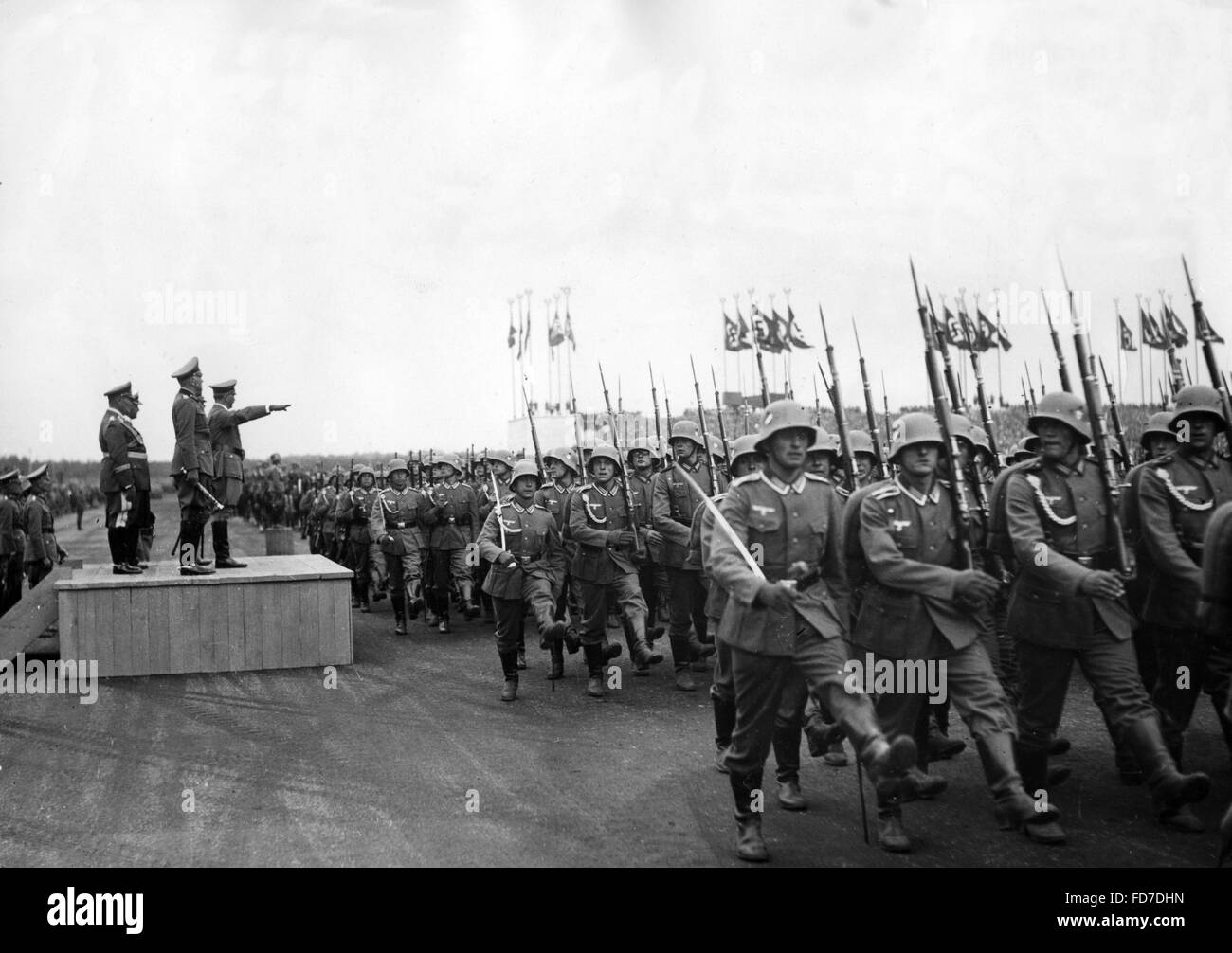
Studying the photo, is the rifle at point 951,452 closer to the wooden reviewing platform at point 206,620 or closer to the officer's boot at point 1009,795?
the officer's boot at point 1009,795

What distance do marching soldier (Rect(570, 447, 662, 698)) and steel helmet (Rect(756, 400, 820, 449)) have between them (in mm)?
3776

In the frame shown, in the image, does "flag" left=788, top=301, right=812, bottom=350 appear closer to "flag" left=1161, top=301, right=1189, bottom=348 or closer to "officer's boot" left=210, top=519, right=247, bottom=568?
"flag" left=1161, top=301, right=1189, bottom=348

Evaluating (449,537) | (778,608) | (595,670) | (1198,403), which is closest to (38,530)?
(449,537)

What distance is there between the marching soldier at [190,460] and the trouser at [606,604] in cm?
396

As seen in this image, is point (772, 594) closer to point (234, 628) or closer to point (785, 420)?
point (785, 420)

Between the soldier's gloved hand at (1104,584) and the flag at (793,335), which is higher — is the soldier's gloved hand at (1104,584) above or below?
below

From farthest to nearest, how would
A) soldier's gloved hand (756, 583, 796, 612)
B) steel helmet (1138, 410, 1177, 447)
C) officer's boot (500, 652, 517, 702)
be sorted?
officer's boot (500, 652, 517, 702)
steel helmet (1138, 410, 1177, 447)
soldier's gloved hand (756, 583, 796, 612)

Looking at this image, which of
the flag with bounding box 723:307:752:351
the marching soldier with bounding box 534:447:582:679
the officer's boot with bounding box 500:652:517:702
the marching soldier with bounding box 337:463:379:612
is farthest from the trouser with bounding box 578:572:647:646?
the flag with bounding box 723:307:752:351

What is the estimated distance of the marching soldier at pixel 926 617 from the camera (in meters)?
5.02

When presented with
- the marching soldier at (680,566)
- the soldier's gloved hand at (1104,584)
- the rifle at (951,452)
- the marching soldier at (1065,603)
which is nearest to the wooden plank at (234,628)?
the marching soldier at (680,566)

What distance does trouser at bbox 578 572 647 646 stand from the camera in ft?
29.8

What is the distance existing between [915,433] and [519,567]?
436 cm

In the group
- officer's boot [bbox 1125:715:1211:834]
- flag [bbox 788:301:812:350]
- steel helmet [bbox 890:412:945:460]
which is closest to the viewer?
officer's boot [bbox 1125:715:1211:834]

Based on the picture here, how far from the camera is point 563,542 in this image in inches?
433
